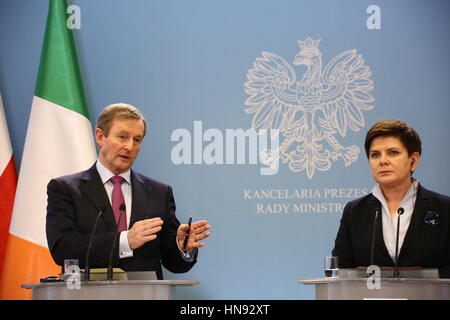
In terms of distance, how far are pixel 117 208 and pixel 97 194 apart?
0.14 metres

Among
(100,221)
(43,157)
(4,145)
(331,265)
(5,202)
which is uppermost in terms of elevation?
(4,145)

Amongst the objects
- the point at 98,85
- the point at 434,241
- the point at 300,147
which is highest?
the point at 98,85

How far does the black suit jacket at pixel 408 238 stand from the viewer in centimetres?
394

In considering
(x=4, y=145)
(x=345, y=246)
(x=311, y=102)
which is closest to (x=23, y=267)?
(x=4, y=145)

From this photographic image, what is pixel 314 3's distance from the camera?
5789 millimetres

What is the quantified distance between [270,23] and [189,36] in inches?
25.5

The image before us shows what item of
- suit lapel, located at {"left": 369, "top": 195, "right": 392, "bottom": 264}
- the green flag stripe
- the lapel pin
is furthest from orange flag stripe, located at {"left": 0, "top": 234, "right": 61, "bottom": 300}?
the lapel pin

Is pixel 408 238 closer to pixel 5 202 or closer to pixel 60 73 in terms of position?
pixel 60 73

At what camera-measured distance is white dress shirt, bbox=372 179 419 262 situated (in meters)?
3.98

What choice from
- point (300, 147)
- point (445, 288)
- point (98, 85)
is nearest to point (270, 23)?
point (300, 147)

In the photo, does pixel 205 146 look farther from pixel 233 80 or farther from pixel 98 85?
pixel 98 85

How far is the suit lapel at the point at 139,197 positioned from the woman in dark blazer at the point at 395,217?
3.69 feet

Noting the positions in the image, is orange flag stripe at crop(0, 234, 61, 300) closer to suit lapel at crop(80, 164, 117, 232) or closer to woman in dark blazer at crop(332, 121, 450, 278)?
suit lapel at crop(80, 164, 117, 232)

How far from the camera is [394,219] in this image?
4.05 meters
